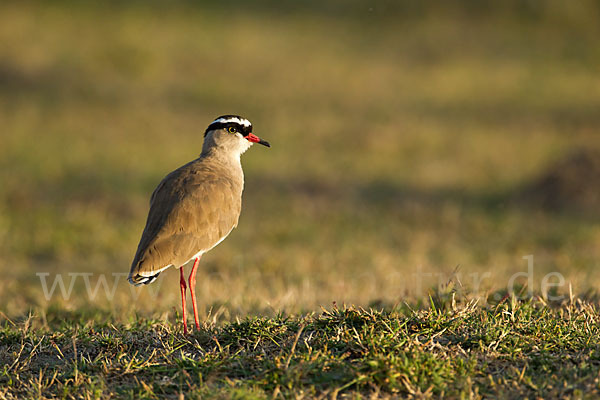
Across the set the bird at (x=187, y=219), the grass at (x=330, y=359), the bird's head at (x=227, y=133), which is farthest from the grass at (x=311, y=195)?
the bird's head at (x=227, y=133)

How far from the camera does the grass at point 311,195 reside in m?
3.90

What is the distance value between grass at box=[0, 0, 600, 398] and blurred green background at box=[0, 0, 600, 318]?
0.07 metres

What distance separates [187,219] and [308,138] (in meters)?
11.8

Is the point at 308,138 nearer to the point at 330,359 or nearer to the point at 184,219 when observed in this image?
the point at 184,219

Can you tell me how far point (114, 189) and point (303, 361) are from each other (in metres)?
8.77

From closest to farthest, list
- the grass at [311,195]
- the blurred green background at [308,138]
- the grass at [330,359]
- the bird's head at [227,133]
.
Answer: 1. the grass at [330,359]
2. the grass at [311,195]
3. the bird's head at [227,133]
4. the blurred green background at [308,138]

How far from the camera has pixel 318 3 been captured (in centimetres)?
3067

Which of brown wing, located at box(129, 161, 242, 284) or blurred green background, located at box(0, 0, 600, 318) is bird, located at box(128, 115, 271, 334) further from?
blurred green background, located at box(0, 0, 600, 318)

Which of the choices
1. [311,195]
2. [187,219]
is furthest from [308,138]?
[187,219]

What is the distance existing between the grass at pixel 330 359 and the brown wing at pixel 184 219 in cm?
47

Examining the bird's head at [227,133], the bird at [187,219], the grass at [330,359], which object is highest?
Result: the bird's head at [227,133]

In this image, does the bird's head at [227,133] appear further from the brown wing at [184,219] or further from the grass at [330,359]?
the grass at [330,359]

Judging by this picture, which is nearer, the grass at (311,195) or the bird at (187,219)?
the grass at (311,195)

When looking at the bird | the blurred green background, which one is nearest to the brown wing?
the bird
